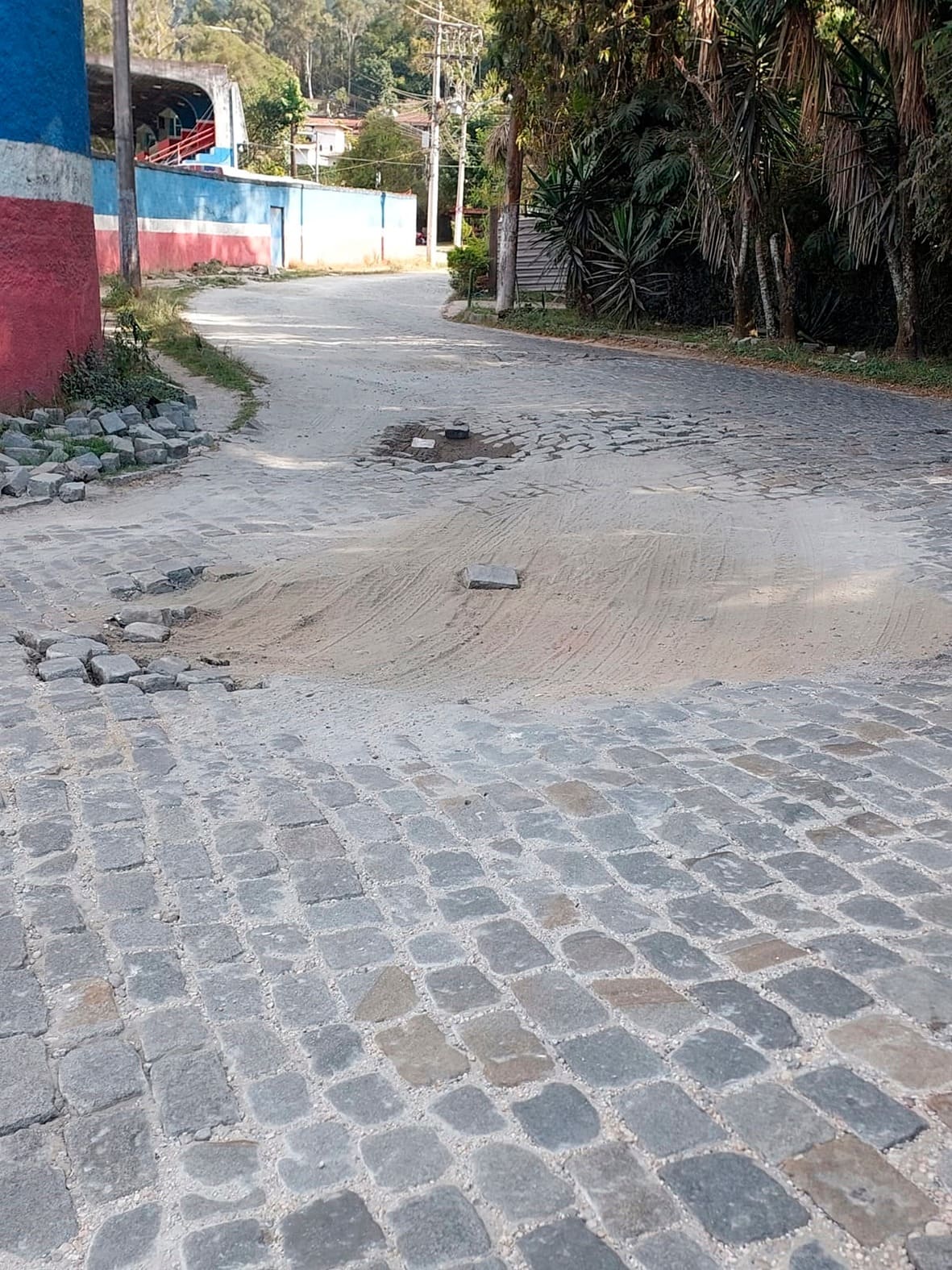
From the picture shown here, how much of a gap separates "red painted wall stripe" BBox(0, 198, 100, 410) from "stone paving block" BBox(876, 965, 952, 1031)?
9.05 meters

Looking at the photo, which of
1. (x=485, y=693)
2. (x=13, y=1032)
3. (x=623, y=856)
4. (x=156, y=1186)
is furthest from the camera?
(x=485, y=693)

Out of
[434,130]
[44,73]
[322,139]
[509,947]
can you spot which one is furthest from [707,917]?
[322,139]

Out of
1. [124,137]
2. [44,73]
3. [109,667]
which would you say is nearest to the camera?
[109,667]

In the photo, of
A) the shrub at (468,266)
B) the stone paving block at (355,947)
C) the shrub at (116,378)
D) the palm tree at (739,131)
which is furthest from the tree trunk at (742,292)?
the stone paving block at (355,947)

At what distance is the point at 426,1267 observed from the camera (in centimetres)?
206

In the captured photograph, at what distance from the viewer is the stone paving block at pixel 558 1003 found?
2740 millimetres

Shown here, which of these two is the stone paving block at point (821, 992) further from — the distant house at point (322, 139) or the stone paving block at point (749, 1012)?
the distant house at point (322, 139)

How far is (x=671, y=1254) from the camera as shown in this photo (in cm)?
209

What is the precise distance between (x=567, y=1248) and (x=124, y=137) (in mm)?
21720

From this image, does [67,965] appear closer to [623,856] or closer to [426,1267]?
[426,1267]

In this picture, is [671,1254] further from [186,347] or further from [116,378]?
[186,347]

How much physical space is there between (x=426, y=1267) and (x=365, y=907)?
1.25 metres

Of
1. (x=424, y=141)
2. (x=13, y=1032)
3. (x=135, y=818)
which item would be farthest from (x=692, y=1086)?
(x=424, y=141)

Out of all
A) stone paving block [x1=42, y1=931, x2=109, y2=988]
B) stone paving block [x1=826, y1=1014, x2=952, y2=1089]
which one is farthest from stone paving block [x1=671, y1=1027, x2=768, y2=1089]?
stone paving block [x1=42, y1=931, x2=109, y2=988]
